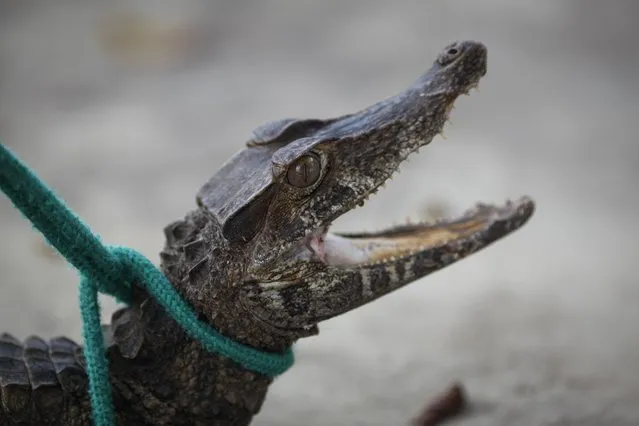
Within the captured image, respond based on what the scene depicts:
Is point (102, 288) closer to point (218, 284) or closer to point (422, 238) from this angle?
point (218, 284)

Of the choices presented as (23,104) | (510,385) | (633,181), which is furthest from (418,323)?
(23,104)

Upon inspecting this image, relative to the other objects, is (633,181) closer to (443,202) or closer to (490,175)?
(490,175)

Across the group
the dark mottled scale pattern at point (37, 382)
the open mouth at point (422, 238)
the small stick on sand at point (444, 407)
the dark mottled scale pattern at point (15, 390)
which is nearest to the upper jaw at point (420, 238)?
the open mouth at point (422, 238)

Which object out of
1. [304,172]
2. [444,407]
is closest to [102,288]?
[304,172]

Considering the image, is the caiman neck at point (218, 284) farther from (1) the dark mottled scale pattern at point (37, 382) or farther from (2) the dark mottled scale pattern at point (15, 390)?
(2) the dark mottled scale pattern at point (15, 390)

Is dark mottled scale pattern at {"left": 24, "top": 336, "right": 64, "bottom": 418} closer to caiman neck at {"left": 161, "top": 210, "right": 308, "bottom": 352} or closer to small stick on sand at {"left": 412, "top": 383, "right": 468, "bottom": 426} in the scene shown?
caiman neck at {"left": 161, "top": 210, "right": 308, "bottom": 352}

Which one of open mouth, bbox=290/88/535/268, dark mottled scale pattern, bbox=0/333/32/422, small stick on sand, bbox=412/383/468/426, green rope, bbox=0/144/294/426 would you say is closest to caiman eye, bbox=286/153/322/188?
open mouth, bbox=290/88/535/268
